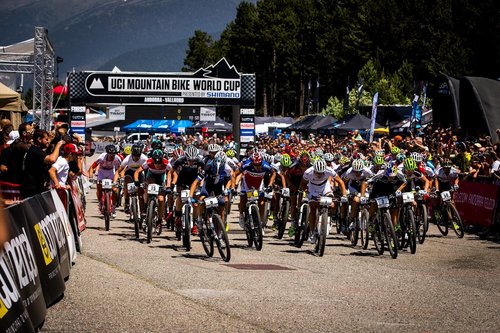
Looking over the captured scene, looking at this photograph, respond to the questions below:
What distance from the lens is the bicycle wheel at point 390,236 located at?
667 inches

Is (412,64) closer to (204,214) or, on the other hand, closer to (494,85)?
(494,85)

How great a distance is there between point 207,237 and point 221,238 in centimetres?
48

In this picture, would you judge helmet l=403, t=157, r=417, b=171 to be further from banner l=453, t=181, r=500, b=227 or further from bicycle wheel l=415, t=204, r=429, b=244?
banner l=453, t=181, r=500, b=227

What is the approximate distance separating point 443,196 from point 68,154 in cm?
829

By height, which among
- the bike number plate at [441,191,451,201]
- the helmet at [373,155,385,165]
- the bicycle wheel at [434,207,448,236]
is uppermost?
the helmet at [373,155,385,165]

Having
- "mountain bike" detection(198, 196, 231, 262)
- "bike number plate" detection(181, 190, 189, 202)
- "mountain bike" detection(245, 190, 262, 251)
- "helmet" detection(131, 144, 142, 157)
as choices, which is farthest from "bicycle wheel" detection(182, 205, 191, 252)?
"helmet" detection(131, 144, 142, 157)

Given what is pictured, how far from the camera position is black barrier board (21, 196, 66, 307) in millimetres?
10000

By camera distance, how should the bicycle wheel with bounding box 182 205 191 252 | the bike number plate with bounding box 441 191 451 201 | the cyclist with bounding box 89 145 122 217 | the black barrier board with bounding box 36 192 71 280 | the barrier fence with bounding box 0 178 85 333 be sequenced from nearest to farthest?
1. the barrier fence with bounding box 0 178 85 333
2. the black barrier board with bounding box 36 192 71 280
3. the bicycle wheel with bounding box 182 205 191 252
4. the bike number plate with bounding box 441 191 451 201
5. the cyclist with bounding box 89 145 122 217

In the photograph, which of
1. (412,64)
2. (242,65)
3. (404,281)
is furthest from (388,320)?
(242,65)

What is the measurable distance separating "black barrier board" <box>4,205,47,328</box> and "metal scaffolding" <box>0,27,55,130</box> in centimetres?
3077

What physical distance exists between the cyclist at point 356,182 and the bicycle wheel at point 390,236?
146 centimetres

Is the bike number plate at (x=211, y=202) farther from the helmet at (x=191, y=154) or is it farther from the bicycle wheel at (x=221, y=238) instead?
the helmet at (x=191, y=154)

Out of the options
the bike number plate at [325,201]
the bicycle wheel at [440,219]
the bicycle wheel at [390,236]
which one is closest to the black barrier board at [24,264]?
the bike number plate at [325,201]

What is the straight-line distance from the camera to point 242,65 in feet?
393
